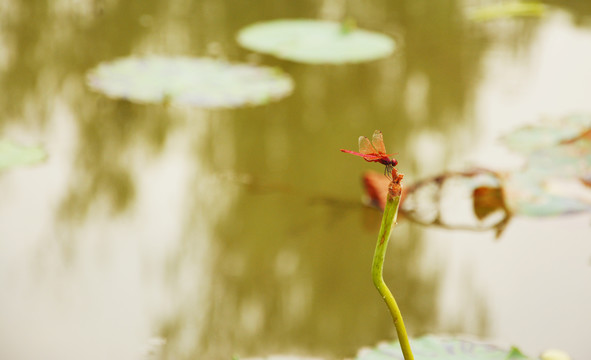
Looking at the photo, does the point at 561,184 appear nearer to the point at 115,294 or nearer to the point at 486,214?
the point at 486,214

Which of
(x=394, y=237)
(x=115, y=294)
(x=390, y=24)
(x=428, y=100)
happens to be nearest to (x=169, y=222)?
(x=115, y=294)

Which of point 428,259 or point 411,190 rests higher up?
point 411,190

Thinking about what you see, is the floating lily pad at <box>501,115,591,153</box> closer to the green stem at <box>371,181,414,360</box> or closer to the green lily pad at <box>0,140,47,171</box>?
the green lily pad at <box>0,140,47,171</box>

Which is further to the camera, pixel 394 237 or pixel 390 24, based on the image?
pixel 390 24

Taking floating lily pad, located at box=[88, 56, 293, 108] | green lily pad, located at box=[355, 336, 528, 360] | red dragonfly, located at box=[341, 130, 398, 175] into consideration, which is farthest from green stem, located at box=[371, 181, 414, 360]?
floating lily pad, located at box=[88, 56, 293, 108]

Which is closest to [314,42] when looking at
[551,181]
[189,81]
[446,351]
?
[189,81]
